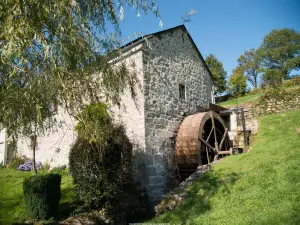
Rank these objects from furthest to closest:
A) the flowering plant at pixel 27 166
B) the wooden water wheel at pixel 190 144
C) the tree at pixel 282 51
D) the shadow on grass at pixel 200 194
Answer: the tree at pixel 282 51 → the flowering plant at pixel 27 166 → the wooden water wheel at pixel 190 144 → the shadow on grass at pixel 200 194

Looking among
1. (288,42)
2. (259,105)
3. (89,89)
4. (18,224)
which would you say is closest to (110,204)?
(18,224)

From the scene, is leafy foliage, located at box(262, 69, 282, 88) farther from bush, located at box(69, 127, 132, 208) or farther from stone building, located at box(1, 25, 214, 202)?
bush, located at box(69, 127, 132, 208)

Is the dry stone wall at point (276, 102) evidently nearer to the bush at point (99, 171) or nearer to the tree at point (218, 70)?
the bush at point (99, 171)

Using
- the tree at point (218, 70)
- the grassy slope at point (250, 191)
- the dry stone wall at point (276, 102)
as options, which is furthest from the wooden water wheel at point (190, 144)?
the tree at point (218, 70)

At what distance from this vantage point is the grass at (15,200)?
5.51m

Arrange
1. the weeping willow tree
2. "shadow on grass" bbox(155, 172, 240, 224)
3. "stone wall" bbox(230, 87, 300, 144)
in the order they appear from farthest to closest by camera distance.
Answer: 1. "stone wall" bbox(230, 87, 300, 144)
2. "shadow on grass" bbox(155, 172, 240, 224)
3. the weeping willow tree

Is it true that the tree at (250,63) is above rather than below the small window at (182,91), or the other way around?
above

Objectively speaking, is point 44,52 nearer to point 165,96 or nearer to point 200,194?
point 200,194

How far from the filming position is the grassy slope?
3971 mm

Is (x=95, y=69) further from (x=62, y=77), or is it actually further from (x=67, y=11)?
(x=67, y=11)

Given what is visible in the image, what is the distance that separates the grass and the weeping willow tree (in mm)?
2578

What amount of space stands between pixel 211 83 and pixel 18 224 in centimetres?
955

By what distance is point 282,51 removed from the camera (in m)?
33.1

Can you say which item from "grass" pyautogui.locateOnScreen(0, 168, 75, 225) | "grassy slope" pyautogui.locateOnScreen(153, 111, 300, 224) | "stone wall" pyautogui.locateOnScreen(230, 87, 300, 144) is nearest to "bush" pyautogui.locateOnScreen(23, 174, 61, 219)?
"grass" pyautogui.locateOnScreen(0, 168, 75, 225)
